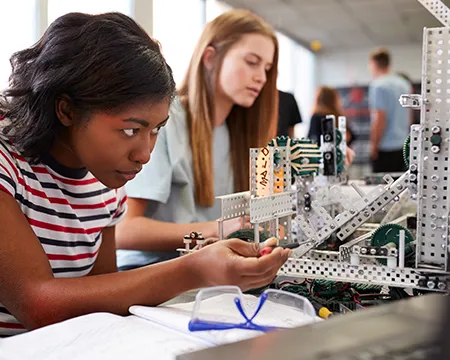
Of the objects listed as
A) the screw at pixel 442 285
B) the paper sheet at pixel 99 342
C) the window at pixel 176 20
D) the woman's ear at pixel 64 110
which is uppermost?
the window at pixel 176 20

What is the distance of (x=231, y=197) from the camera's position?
125cm

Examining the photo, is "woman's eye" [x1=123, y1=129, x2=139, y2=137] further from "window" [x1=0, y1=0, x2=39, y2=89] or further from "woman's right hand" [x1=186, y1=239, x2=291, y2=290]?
"window" [x1=0, y1=0, x2=39, y2=89]

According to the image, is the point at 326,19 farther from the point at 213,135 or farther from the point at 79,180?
the point at 79,180

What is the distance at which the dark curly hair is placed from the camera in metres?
0.96

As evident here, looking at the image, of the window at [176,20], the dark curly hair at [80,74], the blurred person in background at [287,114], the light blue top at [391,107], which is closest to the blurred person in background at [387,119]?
the light blue top at [391,107]

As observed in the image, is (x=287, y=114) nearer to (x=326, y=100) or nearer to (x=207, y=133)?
(x=207, y=133)

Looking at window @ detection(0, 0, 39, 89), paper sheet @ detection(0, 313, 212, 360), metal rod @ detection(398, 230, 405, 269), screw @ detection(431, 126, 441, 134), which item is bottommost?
paper sheet @ detection(0, 313, 212, 360)

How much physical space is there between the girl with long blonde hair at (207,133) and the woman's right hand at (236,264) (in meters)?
0.64

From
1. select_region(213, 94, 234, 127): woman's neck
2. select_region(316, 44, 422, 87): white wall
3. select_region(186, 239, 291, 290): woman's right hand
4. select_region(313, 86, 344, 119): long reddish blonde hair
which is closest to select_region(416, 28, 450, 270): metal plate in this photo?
select_region(186, 239, 291, 290): woman's right hand

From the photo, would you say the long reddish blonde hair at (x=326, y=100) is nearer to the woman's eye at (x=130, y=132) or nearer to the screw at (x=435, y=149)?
the screw at (x=435, y=149)

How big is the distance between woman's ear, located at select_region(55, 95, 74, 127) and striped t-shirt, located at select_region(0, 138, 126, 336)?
108 mm

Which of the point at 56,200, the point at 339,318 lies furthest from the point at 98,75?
the point at 339,318

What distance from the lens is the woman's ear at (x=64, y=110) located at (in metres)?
1.01

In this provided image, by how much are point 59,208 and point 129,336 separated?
45cm
